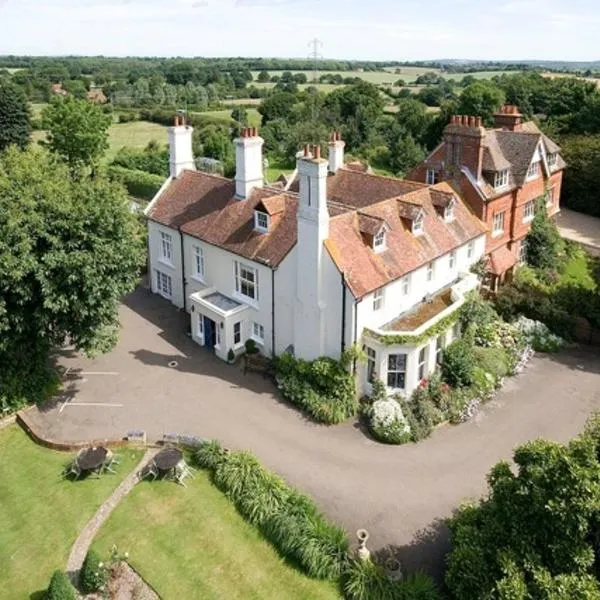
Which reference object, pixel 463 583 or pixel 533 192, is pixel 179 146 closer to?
pixel 533 192

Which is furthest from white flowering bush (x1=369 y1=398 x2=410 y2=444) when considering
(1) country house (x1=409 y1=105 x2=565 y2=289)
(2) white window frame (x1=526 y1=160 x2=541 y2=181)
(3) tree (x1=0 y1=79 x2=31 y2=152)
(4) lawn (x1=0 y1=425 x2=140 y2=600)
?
(3) tree (x1=0 y1=79 x2=31 y2=152)

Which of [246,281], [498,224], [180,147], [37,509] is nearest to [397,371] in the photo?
[246,281]

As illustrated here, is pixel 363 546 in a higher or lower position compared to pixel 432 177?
lower

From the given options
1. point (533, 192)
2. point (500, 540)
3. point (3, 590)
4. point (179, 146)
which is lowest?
point (3, 590)

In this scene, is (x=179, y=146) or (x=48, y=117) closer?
(x=179, y=146)

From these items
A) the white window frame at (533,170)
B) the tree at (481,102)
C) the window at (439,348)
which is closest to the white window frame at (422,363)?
the window at (439,348)

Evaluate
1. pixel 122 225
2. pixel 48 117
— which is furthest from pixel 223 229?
pixel 48 117

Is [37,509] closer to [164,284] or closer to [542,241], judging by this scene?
[164,284]
